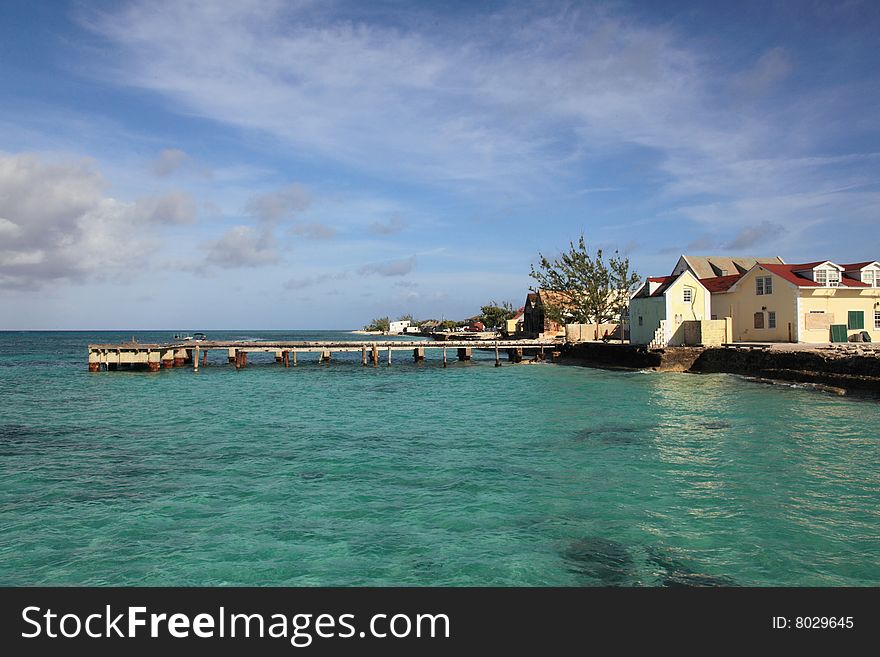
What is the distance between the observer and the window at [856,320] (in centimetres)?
3944

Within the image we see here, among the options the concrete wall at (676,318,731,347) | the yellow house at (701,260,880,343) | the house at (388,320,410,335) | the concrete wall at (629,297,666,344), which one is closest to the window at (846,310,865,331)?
the yellow house at (701,260,880,343)

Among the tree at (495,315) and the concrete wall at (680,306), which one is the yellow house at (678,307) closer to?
the concrete wall at (680,306)

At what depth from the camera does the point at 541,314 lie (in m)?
76.8

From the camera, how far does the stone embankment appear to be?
29.0 meters

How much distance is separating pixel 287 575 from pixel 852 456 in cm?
1495

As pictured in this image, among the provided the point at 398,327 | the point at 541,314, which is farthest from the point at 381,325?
the point at 541,314

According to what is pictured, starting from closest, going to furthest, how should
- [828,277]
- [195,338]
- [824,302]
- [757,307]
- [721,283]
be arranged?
1. [824,302]
2. [828,277]
3. [757,307]
4. [721,283]
5. [195,338]

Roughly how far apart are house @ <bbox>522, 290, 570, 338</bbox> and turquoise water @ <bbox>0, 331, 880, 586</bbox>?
45.6 meters

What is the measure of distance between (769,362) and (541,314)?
42.5 m

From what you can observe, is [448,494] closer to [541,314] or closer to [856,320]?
[856,320]

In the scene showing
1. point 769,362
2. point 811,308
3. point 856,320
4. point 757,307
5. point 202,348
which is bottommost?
point 769,362

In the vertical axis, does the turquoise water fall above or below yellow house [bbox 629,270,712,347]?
below

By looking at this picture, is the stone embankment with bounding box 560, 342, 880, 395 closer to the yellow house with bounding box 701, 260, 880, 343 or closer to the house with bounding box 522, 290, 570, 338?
the yellow house with bounding box 701, 260, 880, 343
